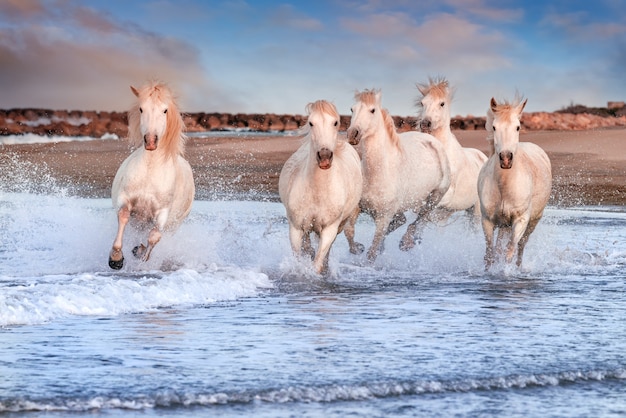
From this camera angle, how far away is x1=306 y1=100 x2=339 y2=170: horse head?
936 cm

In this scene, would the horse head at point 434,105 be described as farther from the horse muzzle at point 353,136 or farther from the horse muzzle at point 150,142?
the horse muzzle at point 150,142

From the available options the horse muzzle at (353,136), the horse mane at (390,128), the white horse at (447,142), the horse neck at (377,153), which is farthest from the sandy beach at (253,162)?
the horse muzzle at (353,136)

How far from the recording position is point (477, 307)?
810 cm

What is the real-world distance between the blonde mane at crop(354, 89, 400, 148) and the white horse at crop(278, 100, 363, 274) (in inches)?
47.5

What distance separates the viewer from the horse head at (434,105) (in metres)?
13.2

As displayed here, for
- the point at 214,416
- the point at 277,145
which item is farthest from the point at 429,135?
the point at 277,145

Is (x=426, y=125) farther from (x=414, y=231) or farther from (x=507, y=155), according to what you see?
(x=507, y=155)

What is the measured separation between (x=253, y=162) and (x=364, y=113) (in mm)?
17679

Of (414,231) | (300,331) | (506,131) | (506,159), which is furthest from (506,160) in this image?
(300,331)

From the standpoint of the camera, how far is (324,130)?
9.41m

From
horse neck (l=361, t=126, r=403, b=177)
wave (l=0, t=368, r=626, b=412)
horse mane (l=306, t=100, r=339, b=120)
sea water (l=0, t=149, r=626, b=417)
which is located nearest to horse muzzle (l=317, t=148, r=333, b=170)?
horse mane (l=306, t=100, r=339, b=120)

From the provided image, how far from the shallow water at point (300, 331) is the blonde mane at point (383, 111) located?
4.07 ft

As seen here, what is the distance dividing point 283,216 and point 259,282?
692 cm

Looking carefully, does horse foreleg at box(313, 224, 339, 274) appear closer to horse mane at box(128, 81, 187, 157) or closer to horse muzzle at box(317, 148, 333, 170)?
horse muzzle at box(317, 148, 333, 170)
